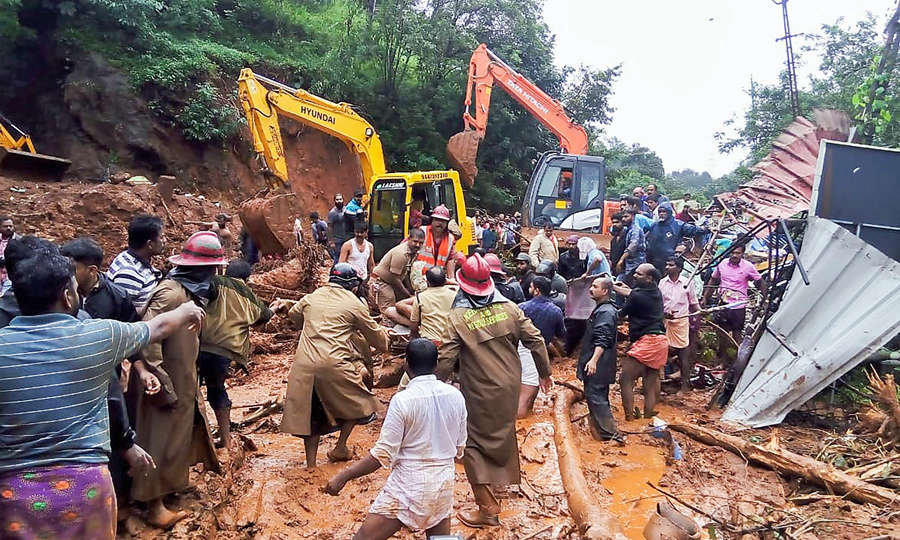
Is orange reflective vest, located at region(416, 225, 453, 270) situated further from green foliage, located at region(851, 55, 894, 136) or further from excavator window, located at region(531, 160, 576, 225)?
excavator window, located at region(531, 160, 576, 225)

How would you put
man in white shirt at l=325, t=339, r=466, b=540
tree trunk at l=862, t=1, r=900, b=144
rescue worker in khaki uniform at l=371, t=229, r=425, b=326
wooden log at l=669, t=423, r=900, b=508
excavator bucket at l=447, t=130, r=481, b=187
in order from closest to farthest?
man in white shirt at l=325, t=339, r=466, b=540 → wooden log at l=669, t=423, r=900, b=508 → rescue worker in khaki uniform at l=371, t=229, r=425, b=326 → tree trunk at l=862, t=1, r=900, b=144 → excavator bucket at l=447, t=130, r=481, b=187

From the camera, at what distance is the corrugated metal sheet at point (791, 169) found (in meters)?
7.54

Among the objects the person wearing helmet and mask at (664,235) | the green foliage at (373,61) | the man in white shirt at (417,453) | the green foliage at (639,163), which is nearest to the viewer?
the man in white shirt at (417,453)

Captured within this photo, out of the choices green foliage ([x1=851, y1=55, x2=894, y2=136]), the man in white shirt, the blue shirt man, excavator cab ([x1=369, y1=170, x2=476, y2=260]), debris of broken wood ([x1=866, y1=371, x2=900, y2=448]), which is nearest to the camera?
the blue shirt man

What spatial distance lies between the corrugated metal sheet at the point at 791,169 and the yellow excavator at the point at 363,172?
419 cm

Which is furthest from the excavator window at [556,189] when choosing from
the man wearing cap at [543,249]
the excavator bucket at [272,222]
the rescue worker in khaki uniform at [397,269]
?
the rescue worker in khaki uniform at [397,269]

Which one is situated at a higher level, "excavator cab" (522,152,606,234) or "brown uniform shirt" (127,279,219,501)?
"excavator cab" (522,152,606,234)

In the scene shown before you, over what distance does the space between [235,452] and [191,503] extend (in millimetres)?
907

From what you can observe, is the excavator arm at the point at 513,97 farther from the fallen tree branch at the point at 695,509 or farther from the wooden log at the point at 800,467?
the fallen tree branch at the point at 695,509

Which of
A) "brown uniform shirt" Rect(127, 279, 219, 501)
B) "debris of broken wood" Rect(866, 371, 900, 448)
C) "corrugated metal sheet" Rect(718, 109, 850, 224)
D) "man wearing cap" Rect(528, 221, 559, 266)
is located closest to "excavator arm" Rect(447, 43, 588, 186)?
"man wearing cap" Rect(528, 221, 559, 266)

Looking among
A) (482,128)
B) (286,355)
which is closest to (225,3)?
(482,128)

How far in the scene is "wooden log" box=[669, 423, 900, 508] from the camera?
447 cm

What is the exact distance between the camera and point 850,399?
6172 millimetres

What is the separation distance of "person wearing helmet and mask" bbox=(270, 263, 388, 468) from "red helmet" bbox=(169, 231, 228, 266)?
0.98 m
